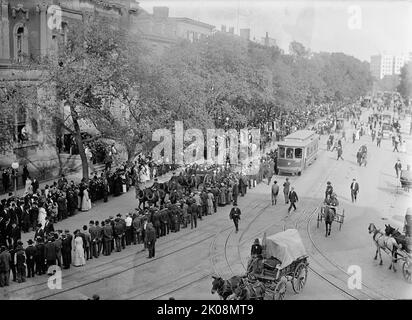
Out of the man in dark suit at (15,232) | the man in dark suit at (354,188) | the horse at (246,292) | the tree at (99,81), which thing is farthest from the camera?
the man in dark suit at (354,188)

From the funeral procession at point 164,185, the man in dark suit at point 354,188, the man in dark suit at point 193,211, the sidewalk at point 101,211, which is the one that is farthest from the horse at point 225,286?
the man in dark suit at point 354,188

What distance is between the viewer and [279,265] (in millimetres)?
17344

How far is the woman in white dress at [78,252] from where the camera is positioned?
20359 mm

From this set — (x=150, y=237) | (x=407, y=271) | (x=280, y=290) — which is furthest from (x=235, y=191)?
(x=280, y=290)

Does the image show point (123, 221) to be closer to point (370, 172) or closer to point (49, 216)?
point (49, 216)

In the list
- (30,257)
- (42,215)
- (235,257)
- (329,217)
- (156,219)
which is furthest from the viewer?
(329,217)

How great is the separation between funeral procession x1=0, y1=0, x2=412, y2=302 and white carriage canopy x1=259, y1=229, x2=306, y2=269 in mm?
44

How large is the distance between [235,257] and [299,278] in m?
4.18

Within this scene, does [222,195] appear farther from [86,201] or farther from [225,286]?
[225,286]

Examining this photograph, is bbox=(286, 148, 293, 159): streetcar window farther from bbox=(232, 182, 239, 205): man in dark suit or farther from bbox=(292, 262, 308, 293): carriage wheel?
bbox=(292, 262, 308, 293): carriage wheel

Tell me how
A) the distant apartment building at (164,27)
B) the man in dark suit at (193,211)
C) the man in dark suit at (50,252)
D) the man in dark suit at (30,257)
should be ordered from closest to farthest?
the man in dark suit at (30,257) → the man in dark suit at (50,252) → the man in dark suit at (193,211) → the distant apartment building at (164,27)

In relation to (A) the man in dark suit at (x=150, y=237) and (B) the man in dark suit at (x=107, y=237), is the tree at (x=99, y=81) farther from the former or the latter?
(A) the man in dark suit at (x=150, y=237)

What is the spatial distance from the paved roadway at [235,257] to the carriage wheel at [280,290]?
3.08 feet
